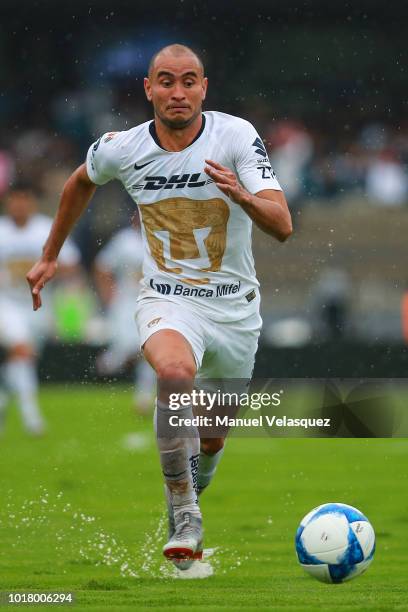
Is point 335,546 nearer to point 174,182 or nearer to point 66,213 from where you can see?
point 174,182

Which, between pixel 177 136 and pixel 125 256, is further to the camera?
pixel 125 256

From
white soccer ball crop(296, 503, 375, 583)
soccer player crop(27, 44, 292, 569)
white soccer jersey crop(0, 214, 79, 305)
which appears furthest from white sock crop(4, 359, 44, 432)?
white soccer ball crop(296, 503, 375, 583)

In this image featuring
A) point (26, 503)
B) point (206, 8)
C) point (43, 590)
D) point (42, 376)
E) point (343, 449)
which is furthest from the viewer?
point (206, 8)

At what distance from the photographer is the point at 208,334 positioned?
5.56 metres

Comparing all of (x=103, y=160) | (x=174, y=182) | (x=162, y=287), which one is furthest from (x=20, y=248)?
(x=174, y=182)

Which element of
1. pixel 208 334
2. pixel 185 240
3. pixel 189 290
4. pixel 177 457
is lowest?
pixel 177 457

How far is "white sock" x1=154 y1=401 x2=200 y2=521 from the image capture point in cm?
522

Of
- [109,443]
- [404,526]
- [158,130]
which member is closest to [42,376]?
[109,443]

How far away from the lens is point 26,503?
25.1ft

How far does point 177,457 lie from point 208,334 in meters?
0.61

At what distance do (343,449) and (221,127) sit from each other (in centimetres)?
557

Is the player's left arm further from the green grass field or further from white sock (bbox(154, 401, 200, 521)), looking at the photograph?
the green grass field

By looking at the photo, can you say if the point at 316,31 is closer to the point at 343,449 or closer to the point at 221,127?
the point at 343,449

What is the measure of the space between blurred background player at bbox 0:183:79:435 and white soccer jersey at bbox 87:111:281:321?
5.74 m
